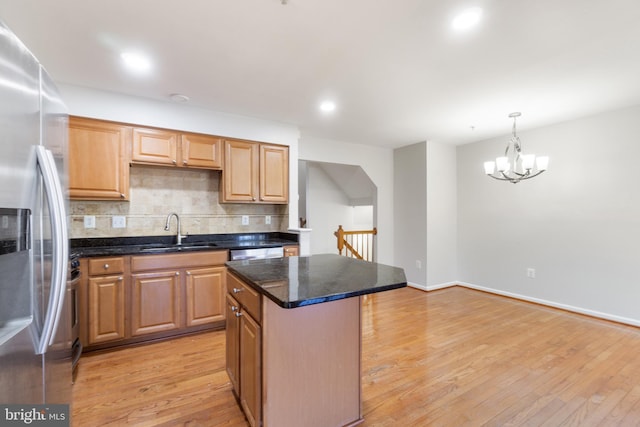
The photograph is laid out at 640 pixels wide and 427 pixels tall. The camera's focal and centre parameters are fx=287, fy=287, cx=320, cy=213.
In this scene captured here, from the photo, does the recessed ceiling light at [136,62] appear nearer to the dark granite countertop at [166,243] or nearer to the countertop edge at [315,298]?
the dark granite countertop at [166,243]

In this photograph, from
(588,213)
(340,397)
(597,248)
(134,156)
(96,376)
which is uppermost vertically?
(134,156)

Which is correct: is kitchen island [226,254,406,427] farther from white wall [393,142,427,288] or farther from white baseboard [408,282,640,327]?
white baseboard [408,282,640,327]

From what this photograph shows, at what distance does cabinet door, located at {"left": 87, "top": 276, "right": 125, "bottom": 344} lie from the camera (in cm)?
248

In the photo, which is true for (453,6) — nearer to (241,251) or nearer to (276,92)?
(276,92)

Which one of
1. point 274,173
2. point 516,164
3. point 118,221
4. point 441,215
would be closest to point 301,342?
point 274,173

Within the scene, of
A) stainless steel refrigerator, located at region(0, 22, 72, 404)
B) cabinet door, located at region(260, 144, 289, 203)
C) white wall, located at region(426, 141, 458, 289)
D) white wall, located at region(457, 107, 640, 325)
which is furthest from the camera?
white wall, located at region(426, 141, 458, 289)

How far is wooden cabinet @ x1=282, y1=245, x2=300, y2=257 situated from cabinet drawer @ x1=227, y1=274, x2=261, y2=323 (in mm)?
1489

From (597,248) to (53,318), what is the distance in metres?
4.87

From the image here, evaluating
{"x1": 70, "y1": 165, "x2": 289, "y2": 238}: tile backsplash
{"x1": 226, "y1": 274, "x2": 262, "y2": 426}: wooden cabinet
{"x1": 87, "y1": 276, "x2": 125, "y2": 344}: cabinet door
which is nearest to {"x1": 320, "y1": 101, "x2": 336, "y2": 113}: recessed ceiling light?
{"x1": 70, "y1": 165, "x2": 289, "y2": 238}: tile backsplash

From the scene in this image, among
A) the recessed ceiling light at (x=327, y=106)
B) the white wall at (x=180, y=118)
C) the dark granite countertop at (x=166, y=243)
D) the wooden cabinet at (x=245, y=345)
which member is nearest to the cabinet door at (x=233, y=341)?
the wooden cabinet at (x=245, y=345)

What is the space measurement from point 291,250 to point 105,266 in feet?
5.88

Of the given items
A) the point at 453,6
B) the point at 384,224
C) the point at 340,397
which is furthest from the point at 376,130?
the point at 340,397

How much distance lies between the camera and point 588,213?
3475mm

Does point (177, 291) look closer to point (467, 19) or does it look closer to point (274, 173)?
point (274, 173)
